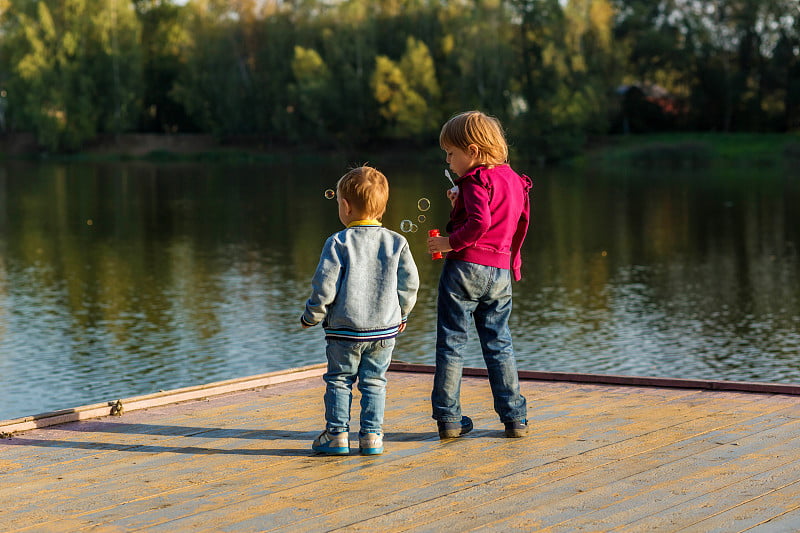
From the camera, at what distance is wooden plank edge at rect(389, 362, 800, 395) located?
21.1ft

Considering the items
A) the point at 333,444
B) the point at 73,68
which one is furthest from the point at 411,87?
the point at 333,444

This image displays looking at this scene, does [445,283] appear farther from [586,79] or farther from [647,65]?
[647,65]

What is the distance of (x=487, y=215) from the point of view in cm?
535

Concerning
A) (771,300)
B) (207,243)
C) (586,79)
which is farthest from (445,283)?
(586,79)

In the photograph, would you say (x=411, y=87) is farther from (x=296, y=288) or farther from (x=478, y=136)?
(x=478, y=136)

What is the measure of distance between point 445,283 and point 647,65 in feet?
202

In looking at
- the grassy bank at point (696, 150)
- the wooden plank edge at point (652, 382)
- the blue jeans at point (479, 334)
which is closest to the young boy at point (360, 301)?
the blue jeans at point (479, 334)

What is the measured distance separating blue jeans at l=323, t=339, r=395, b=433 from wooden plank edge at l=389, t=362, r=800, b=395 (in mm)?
1882

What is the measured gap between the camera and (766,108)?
205 ft

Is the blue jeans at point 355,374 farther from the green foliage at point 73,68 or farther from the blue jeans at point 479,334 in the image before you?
the green foliage at point 73,68

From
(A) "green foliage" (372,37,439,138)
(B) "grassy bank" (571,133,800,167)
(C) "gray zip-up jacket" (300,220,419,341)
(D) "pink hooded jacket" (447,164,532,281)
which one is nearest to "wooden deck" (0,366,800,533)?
(C) "gray zip-up jacket" (300,220,419,341)

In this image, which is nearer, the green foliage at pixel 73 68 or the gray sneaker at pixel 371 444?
the gray sneaker at pixel 371 444

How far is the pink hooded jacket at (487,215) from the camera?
17.5 feet

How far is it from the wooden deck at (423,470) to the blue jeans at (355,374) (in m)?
0.21
